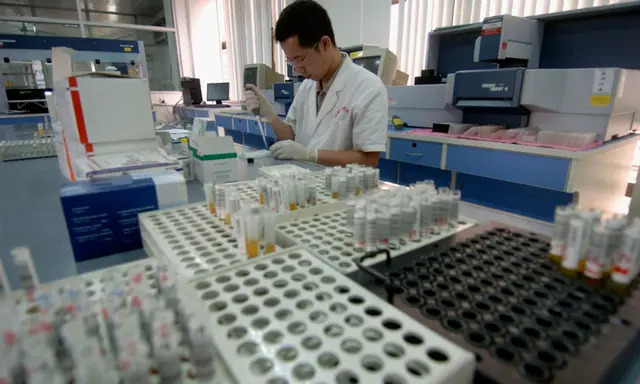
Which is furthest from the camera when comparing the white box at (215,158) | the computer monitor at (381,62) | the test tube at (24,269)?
the computer monitor at (381,62)

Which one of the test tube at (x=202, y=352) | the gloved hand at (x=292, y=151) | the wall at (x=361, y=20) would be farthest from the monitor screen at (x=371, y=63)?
the test tube at (x=202, y=352)

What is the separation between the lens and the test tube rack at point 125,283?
1.32 feet

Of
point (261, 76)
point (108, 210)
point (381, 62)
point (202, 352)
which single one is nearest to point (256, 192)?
point (108, 210)

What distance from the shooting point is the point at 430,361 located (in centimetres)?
42

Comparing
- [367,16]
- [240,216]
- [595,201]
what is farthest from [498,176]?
[367,16]

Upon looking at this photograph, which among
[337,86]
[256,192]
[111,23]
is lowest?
[256,192]

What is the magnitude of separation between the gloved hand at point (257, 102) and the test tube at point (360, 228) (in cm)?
136

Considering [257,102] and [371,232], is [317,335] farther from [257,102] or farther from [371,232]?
[257,102]

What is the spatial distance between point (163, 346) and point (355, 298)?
0.28 meters

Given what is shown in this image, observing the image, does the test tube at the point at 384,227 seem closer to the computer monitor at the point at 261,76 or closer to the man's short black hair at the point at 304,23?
the man's short black hair at the point at 304,23

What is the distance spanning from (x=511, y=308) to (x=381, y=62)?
2.68 meters

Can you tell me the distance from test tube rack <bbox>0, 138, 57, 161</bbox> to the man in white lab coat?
1.52 metres

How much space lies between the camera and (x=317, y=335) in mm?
460

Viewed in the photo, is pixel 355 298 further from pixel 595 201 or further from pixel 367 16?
pixel 367 16
